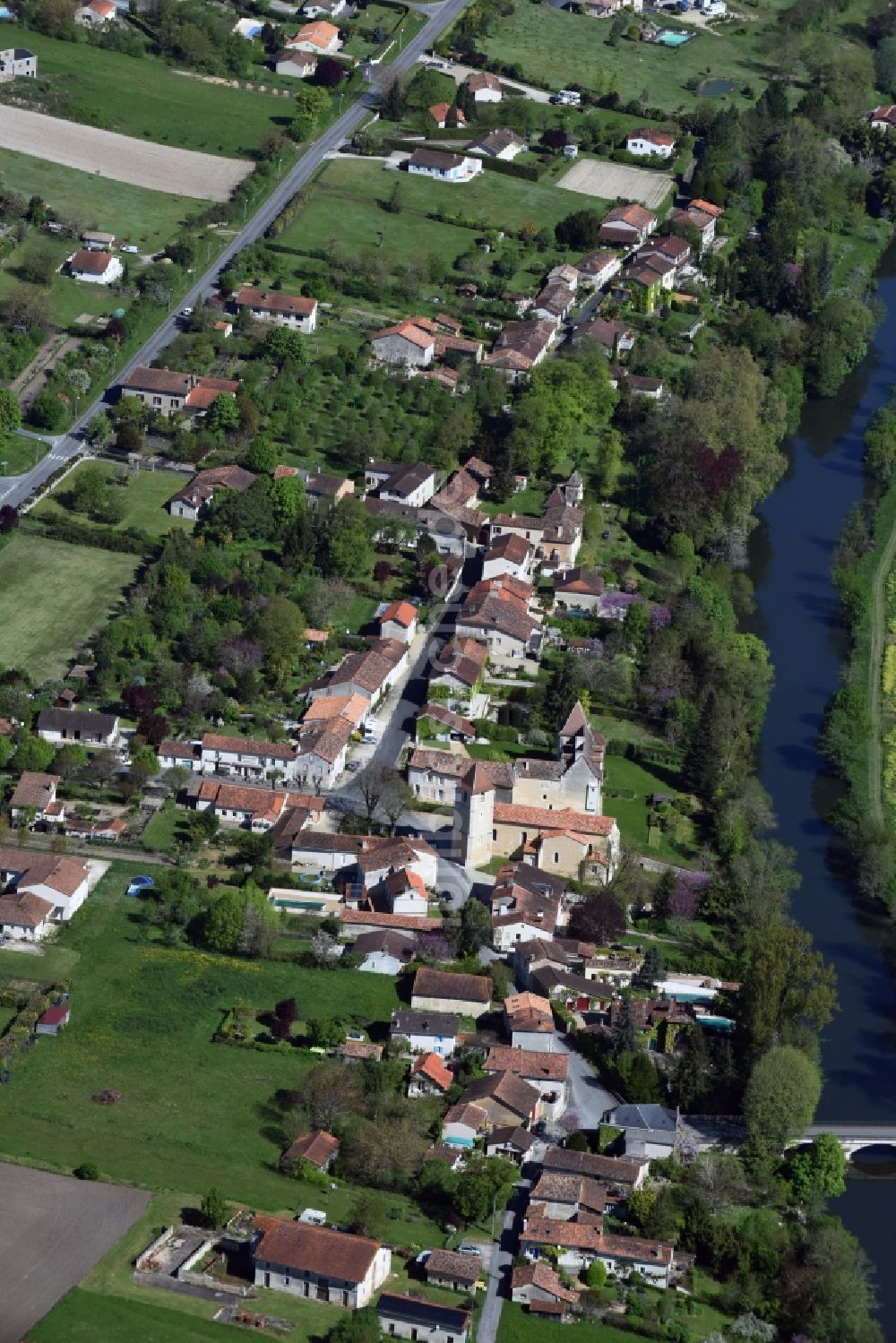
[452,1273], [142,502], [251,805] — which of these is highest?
[452,1273]

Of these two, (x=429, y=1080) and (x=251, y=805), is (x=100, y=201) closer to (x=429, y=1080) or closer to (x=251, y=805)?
(x=251, y=805)

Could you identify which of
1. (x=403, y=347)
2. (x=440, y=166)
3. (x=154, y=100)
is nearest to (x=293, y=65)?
(x=154, y=100)

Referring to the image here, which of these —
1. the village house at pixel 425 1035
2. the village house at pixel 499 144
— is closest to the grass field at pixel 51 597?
the village house at pixel 425 1035

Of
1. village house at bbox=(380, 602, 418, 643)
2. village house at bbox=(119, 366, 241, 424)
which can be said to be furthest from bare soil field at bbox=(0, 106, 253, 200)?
village house at bbox=(380, 602, 418, 643)

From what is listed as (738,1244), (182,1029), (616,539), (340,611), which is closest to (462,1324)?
(738,1244)

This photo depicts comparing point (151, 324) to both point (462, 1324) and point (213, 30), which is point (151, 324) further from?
point (462, 1324)

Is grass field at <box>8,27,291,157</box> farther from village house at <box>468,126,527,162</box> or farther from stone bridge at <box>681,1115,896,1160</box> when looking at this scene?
stone bridge at <box>681,1115,896,1160</box>

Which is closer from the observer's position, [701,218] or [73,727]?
[73,727]

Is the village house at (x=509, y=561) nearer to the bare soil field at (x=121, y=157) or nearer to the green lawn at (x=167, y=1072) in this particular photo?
the green lawn at (x=167, y=1072)
